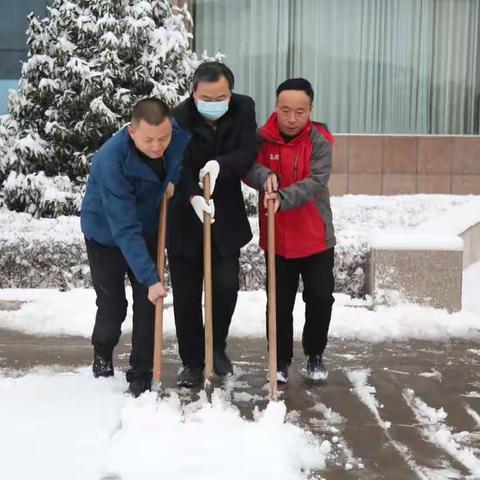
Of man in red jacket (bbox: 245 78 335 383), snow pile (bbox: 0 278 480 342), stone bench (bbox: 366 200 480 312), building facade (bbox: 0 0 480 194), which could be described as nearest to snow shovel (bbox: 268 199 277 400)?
man in red jacket (bbox: 245 78 335 383)

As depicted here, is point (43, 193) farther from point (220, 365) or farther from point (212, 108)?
point (212, 108)

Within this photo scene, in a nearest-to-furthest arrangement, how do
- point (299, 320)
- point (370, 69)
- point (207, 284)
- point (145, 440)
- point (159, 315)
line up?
point (145, 440) → point (159, 315) → point (207, 284) → point (299, 320) → point (370, 69)

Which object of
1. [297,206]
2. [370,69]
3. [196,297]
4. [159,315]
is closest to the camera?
[159,315]

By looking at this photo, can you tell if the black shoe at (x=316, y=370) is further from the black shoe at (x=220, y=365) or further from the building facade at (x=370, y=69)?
the building facade at (x=370, y=69)

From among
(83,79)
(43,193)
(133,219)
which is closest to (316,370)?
(133,219)

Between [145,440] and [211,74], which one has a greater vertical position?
[211,74]

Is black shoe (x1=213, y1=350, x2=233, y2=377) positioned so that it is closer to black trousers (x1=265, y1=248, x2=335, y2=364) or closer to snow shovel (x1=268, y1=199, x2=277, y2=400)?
black trousers (x1=265, y1=248, x2=335, y2=364)

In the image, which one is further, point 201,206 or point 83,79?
point 83,79

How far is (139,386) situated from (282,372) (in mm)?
835

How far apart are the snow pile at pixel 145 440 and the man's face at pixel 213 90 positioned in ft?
4.74

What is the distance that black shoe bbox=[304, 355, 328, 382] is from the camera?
13.9ft

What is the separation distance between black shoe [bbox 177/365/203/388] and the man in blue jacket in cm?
26

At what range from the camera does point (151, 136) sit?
339 centimetres

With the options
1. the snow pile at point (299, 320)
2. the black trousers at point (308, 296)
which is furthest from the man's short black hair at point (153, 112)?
the snow pile at point (299, 320)
